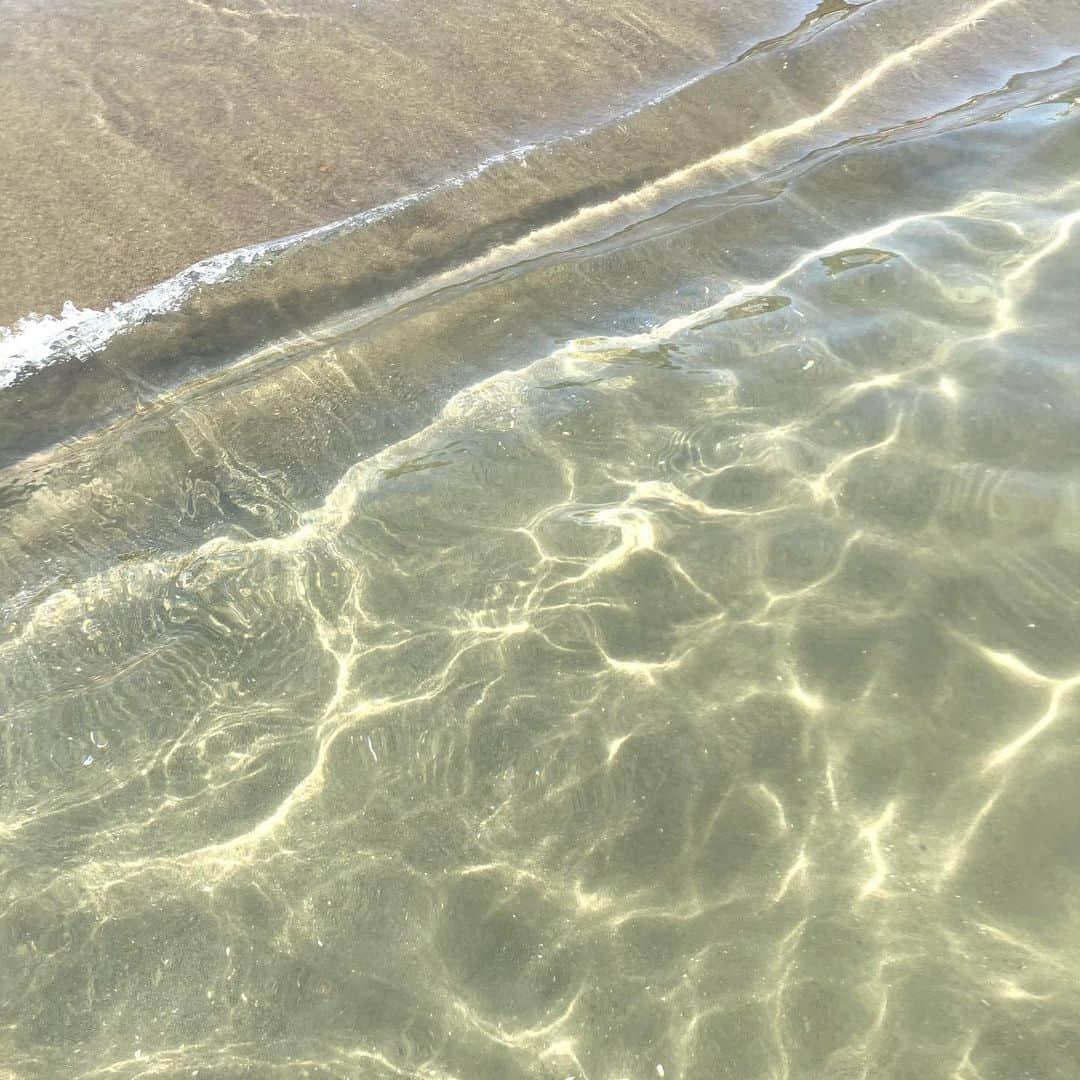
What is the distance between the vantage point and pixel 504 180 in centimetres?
623

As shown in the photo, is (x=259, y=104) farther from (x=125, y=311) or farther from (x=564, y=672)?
(x=564, y=672)

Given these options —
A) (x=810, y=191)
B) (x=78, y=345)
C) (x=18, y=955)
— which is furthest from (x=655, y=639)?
(x=810, y=191)

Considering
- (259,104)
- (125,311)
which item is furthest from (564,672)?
(259,104)

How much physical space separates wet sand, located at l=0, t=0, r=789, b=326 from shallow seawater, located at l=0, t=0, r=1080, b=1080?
879 millimetres

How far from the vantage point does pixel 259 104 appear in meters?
6.91

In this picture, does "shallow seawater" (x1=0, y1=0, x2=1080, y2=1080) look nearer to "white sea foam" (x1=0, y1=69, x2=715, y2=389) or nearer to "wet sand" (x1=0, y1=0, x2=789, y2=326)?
"white sea foam" (x1=0, y1=69, x2=715, y2=389)

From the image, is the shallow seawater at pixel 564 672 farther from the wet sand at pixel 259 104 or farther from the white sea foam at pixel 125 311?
the wet sand at pixel 259 104

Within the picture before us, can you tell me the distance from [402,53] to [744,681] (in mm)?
6357

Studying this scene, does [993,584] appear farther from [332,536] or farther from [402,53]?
[402,53]

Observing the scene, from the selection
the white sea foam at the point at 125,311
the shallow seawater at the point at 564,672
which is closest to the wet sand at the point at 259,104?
the white sea foam at the point at 125,311

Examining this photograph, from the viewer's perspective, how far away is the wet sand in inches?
226

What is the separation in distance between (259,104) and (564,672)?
553cm

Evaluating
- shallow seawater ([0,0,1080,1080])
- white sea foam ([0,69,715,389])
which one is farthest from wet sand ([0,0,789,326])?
shallow seawater ([0,0,1080,1080])

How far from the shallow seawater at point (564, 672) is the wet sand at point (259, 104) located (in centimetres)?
88
